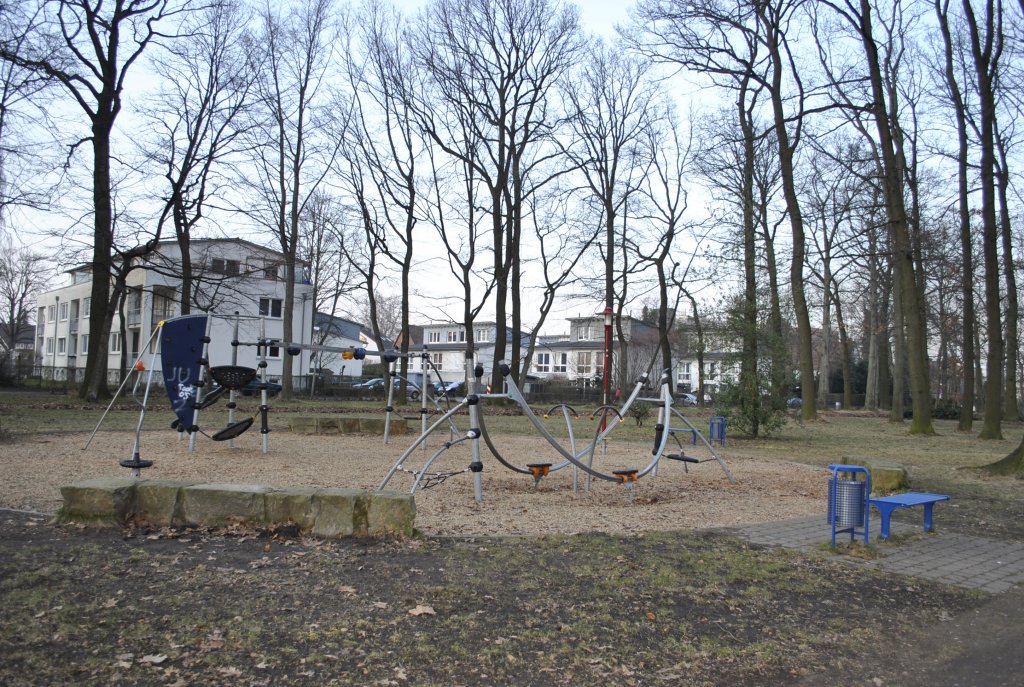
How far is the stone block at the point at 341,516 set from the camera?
19.2 feet

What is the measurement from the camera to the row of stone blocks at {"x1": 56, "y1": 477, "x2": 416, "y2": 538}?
5852 millimetres

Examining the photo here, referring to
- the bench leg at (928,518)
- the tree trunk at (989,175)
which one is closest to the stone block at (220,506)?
the bench leg at (928,518)

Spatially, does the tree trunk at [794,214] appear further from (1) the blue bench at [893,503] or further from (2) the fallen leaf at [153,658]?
(2) the fallen leaf at [153,658]

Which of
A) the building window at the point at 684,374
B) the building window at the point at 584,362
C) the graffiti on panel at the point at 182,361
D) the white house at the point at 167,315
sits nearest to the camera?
the graffiti on panel at the point at 182,361

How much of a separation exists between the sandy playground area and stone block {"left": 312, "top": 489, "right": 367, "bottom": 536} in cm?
78

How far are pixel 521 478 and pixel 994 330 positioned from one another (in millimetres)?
10700

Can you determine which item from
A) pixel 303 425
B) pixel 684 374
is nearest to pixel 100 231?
pixel 303 425

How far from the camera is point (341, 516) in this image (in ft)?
19.2

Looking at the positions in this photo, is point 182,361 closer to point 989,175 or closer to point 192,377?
point 192,377

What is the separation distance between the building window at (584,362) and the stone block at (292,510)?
7823 centimetres

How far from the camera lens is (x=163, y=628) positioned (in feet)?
12.8

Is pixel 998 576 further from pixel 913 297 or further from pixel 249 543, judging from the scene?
pixel 913 297

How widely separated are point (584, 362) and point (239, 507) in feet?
260

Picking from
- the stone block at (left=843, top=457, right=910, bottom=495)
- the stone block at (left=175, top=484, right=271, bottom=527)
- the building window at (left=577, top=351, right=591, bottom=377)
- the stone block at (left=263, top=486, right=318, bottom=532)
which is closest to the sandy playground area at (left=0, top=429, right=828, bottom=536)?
the stone block at (left=843, top=457, right=910, bottom=495)
